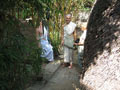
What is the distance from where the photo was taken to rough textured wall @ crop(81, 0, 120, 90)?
2357mm

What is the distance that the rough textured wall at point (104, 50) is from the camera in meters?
2.36

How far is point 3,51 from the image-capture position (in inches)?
94.7

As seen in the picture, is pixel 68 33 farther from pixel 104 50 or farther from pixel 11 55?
pixel 11 55

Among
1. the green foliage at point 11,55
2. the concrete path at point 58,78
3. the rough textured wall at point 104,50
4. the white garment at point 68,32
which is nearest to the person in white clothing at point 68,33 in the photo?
the white garment at point 68,32

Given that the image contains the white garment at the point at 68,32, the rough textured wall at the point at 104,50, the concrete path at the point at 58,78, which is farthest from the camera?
the white garment at the point at 68,32

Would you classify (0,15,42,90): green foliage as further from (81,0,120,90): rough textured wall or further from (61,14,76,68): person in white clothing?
(61,14,76,68): person in white clothing

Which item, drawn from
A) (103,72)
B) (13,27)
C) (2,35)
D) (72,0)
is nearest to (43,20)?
(13,27)

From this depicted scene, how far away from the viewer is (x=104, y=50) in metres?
2.70

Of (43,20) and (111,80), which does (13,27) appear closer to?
(43,20)

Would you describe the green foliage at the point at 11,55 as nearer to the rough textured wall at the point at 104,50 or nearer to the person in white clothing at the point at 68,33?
the rough textured wall at the point at 104,50

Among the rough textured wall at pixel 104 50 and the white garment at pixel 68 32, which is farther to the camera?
the white garment at pixel 68 32

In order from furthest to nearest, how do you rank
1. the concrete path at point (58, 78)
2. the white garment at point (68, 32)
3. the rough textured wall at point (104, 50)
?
1. the white garment at point (68, 32)
2. the concrete path at point (58, 78)
3. the rough textured wall at point (104, 50)

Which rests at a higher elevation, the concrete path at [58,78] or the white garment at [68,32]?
the white garment at [68,32]

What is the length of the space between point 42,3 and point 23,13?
1.15 ft
